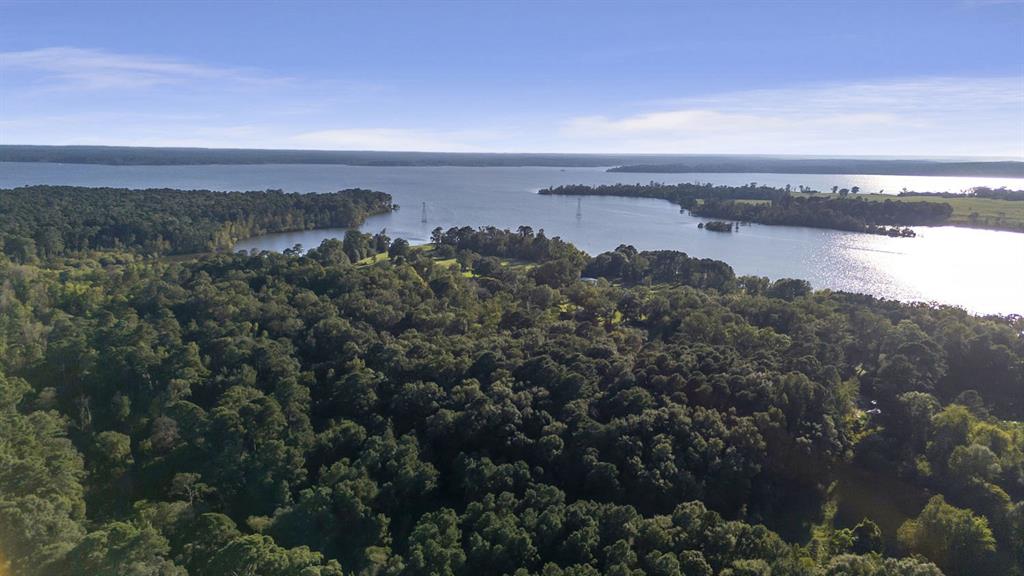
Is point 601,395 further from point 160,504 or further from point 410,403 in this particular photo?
point 160,504

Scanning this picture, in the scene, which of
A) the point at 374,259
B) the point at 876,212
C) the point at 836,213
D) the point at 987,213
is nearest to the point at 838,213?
the point at 836,213

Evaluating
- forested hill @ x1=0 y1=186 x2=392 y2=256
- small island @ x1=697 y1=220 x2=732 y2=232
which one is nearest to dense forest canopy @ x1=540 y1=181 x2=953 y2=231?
small island @ x1=697 y1=220 x2=732 y2=232

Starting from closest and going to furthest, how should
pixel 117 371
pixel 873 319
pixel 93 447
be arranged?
pixel 93 447, pixel 117 371, pixel 873 319

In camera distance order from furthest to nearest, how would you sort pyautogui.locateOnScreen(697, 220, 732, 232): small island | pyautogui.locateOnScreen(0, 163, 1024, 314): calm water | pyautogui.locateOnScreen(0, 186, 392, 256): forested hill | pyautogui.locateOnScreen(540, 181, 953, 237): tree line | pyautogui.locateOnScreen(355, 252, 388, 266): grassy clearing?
1. pyautogui.locateOnScreen(540, 181, 953, 237): tree line
2. pyautogui.locateOnScreen(697, 220, 732, 232): small island
3. pyautogui.locateOnScreen(0, 186, 392, 256): forested hill
4. pyautogui.locateOnScreen(355, 252, 388, 266): grassy clearing
5. pyautogui.locateOnScreen(0, 163, 1024, 314): calm water

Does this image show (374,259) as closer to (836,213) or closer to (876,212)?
(836,213)

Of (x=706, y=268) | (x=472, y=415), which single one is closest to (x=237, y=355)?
(x=472, y=415)

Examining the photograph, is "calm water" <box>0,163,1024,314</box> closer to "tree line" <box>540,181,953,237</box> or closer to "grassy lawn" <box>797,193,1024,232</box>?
"tree line" <box>540,181,953,237</box>
